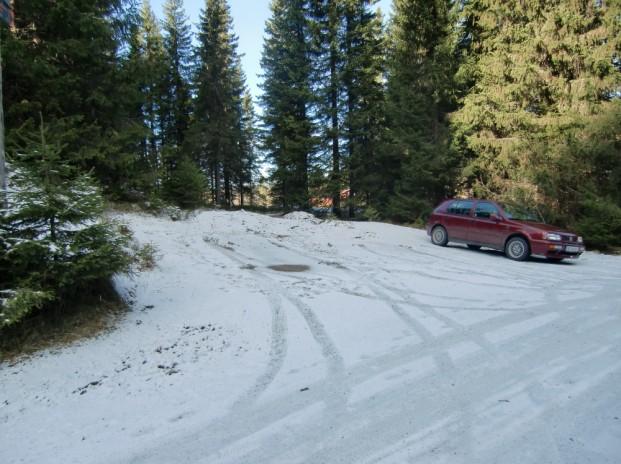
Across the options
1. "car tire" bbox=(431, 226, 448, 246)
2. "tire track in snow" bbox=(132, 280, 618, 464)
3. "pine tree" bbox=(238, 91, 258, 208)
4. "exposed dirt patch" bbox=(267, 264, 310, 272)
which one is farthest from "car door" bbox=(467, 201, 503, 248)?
"pine tree" bbox=(238, 91, 258, 208)

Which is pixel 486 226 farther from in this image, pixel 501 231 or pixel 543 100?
pixel 543 100

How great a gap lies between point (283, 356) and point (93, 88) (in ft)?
44.8

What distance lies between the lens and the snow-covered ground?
8.35 feet

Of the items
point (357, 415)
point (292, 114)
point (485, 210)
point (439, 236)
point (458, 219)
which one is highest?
point (292, 114)

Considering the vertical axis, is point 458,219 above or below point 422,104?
below

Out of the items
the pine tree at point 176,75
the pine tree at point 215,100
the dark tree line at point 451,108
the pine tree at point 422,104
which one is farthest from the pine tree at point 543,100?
the pine tree at point 176,75

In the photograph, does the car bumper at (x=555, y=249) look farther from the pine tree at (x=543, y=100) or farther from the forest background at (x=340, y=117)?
the pine tree at (x=543, y=100)

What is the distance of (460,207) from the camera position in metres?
11.8

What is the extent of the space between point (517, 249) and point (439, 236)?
275 centimetres

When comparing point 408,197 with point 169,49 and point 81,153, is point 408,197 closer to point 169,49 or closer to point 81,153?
point 81,153

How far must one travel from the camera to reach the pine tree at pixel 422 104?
728 inches

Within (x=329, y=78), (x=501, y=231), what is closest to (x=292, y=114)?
(x=329, y=78)

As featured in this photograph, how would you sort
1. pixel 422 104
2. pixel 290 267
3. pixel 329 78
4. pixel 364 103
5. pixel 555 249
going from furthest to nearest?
pixel 364 103 → pixel 329 78 → pixel 422 104 → pixel 555 249 → pixel 290 267

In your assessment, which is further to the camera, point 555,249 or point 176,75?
point 176,75
